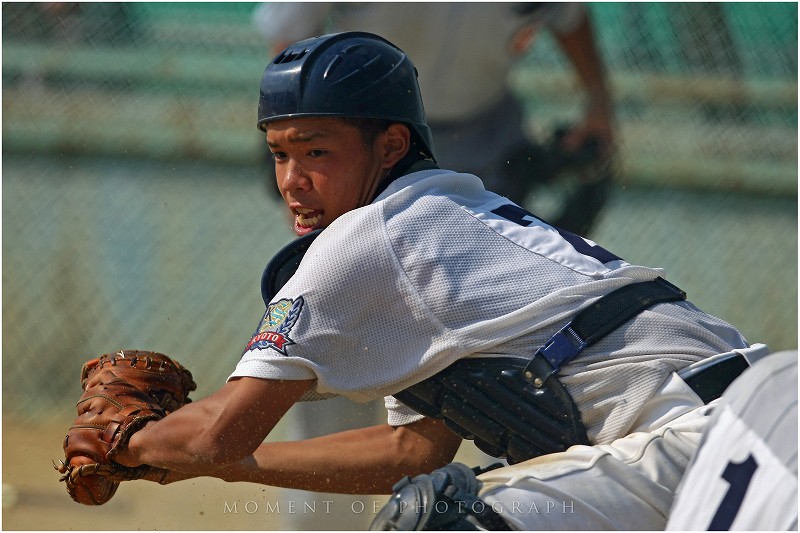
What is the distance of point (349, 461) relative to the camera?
110 inches

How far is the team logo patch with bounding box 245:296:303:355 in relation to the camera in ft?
7.52

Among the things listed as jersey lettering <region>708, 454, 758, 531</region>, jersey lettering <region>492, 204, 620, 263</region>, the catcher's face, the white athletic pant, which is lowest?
the white athletic pant

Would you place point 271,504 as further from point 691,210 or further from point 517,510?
point 691,210

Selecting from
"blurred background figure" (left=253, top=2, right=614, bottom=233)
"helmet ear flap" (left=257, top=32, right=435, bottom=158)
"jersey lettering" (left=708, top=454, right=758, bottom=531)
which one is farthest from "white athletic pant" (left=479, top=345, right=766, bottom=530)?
"blurred background figure" (left=253, top=2, right=614, bottom=233)

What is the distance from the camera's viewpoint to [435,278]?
7.66ft

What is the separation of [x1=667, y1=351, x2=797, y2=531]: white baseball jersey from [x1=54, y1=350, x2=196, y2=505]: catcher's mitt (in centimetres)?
121

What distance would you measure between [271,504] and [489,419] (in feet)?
7.92

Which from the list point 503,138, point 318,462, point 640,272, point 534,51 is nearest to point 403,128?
point 640,272

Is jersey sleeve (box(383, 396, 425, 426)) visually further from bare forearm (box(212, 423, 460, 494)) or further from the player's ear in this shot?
the player's ear

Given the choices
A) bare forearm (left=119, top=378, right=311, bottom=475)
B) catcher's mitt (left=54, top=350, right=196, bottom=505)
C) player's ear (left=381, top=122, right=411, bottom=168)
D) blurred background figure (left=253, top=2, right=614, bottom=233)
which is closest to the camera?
bare forearm (left=119, top=378, right=311, bottom=475)

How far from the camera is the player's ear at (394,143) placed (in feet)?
8.82

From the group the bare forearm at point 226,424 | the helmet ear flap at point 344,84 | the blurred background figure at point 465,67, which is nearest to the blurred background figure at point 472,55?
the blurred background figure at point 465,67

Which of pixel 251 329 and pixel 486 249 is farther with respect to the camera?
pixel 251 329

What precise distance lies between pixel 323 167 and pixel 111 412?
2.31 ft
